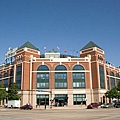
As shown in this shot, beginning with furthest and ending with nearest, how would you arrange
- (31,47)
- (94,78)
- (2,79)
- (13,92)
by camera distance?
(2,79)
(31,47)
(94,78)
(13,92)

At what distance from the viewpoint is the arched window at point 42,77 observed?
7444 centimetres

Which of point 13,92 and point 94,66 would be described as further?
point 94,66

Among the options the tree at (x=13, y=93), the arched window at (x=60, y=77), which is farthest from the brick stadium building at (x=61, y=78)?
the tree at (x=13, y=93)

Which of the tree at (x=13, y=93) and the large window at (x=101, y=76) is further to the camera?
the large window at (x=101, y=76)

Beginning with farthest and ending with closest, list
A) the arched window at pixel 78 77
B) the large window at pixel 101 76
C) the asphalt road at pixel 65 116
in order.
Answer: the large window at pixel 101 76, the arched window at pixel 78 77, the asphalt road at pixel 65 116

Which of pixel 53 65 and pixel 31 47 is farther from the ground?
pixel 31 47

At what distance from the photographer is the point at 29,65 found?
76.8 metres

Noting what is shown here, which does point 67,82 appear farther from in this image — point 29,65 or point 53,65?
point 29,65

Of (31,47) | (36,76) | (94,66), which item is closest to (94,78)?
(94,66)

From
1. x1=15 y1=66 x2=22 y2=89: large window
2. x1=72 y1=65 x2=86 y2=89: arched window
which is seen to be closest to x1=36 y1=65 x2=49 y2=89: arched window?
x1=15 y1=66 x2=22 y2=89: large window

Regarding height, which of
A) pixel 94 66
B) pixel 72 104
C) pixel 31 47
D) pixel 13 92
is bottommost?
pixel 72 104

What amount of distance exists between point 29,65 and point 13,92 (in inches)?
491

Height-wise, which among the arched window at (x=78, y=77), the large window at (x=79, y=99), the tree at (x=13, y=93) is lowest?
the large window at (x=79, y=99)

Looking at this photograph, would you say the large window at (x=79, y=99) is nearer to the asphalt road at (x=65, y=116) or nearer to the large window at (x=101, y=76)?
the large window at (x=101, y=76)
